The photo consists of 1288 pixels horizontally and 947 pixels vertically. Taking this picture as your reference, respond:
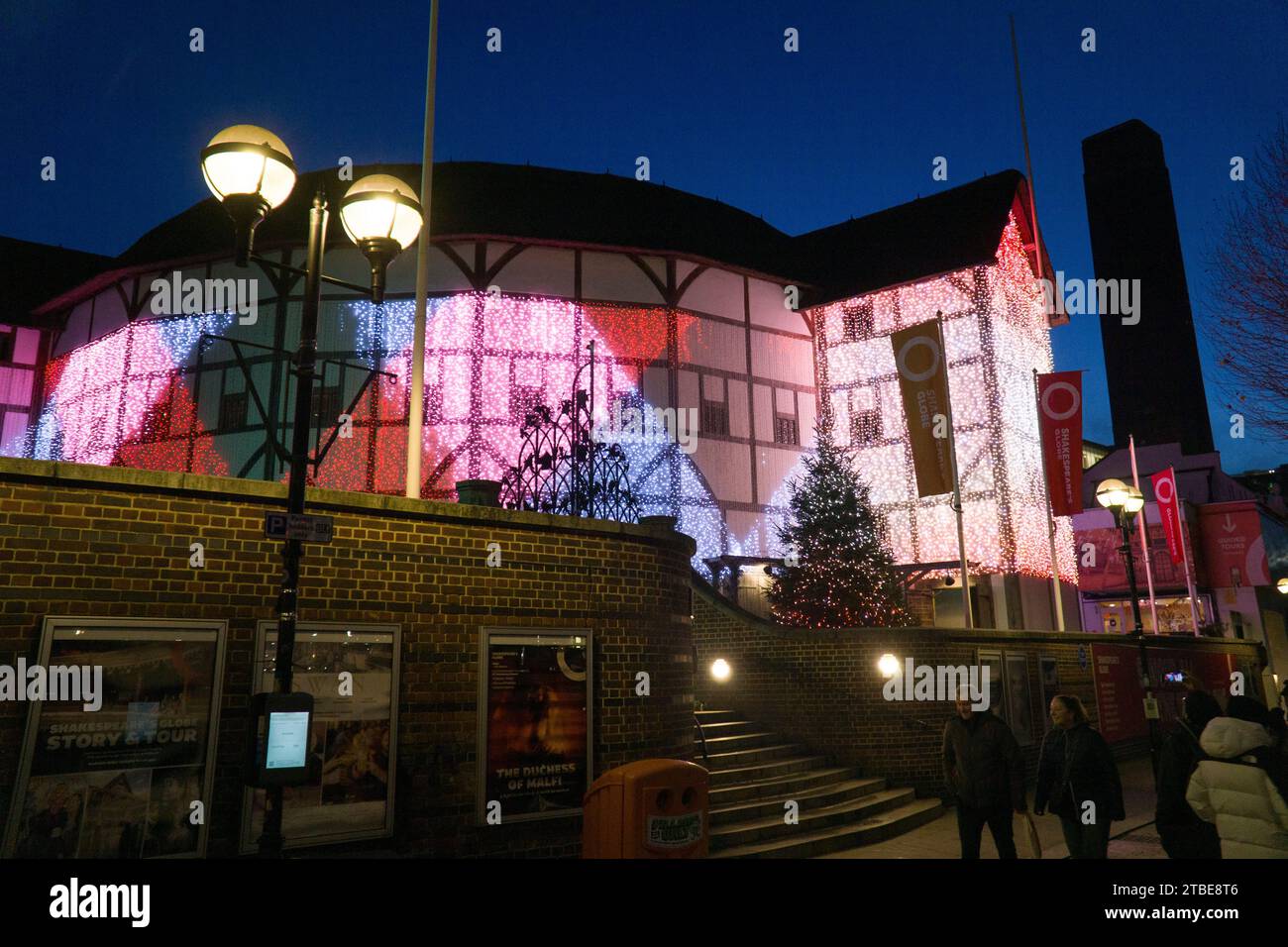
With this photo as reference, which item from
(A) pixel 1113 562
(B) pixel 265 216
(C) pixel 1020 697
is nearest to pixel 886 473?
(C) pixel 1020 697

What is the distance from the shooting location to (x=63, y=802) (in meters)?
5.61

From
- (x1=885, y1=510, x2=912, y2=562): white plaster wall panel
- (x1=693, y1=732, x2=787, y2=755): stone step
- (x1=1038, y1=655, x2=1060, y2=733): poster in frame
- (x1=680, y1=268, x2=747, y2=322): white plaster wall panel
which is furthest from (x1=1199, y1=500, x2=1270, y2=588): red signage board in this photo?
(x1=693, y1=732, x2=787, y2=755): stone step

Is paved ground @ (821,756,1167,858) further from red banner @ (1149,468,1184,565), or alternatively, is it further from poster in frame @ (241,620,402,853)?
red banner @ (1149,468,1184,565)

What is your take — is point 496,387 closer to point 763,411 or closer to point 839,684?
point 763,411

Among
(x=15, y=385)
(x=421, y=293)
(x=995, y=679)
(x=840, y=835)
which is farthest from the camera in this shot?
(x=15, y=385)

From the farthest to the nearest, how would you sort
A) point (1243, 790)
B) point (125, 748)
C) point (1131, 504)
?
point (1131, 504) → point (125, 748) → point (1243, 790)

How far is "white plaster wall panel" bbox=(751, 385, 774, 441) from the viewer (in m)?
25.9

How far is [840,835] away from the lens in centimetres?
1031

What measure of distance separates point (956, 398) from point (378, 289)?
72.6 feet

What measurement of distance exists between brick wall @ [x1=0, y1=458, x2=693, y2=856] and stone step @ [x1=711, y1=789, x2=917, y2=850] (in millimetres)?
1537

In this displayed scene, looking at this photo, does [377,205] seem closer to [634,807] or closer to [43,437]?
[634,807]

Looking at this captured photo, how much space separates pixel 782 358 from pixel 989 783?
20.6 m
